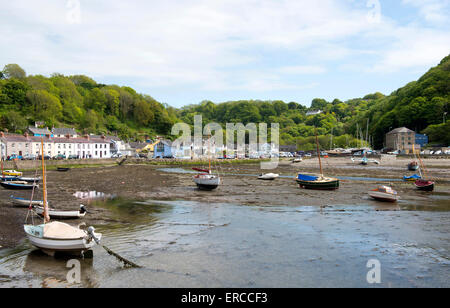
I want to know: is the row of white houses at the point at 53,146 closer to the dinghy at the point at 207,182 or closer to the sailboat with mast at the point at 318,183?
the dinghy at the point at 207,182

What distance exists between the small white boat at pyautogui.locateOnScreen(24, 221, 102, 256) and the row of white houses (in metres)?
65.5

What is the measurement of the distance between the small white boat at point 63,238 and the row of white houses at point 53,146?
65518 mm

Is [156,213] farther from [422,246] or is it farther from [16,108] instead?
[16,108]

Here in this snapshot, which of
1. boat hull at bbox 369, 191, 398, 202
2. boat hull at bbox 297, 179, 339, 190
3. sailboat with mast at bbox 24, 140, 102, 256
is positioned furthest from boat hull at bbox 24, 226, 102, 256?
boat hull at bbox 297, 179, 339, 190

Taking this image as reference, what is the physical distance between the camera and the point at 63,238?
12.9 metres

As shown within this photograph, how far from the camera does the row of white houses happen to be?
70438mm

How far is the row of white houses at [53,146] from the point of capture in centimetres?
7044

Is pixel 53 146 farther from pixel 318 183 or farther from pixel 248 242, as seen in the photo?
pixel 248 242

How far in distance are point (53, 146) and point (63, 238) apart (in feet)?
253

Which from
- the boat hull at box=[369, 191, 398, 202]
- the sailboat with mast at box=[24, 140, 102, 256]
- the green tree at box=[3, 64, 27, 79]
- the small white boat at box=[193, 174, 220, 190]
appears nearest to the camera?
the sailboat with mast at box=[24, 140, 102, 256]

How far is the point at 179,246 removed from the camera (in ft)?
51.0

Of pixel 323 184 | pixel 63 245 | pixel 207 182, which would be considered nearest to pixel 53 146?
pixel 207 182

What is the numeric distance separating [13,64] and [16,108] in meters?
36.5

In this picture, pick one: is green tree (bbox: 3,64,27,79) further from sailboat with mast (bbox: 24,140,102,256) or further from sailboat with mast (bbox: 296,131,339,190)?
sailboat with mast (bbox: 24,140,102,256)
